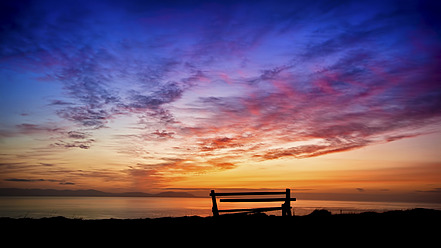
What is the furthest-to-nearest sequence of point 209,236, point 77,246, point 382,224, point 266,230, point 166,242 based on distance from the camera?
point 382,224, point 266,230, point 209,236, point 166,242, point 77,246

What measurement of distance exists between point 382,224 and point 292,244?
4.88m

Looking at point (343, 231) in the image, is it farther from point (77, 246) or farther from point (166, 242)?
point (77, 246)

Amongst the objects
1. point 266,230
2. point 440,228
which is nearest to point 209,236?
point 266,230

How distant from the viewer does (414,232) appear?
9.47 meters

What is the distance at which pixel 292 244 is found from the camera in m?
8.28

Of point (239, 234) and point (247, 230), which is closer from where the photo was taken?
point (239, 234)

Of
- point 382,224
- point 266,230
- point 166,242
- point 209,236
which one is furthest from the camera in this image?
point 382,224

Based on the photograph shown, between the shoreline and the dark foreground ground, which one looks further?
the shoreline

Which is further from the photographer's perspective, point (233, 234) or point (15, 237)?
point (233, 234)

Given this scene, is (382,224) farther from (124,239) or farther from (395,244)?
(124,239)

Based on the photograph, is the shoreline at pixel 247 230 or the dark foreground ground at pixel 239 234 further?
the shoreline at pixel 247 230

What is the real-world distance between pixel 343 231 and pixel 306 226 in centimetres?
133

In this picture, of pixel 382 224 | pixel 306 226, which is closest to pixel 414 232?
pixel 382 224

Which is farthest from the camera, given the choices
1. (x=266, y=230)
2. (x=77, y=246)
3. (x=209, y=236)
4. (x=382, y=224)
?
(x=382, y=224)
